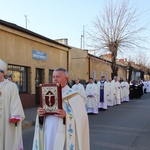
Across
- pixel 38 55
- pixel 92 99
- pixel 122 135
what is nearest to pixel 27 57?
pixel 38 55

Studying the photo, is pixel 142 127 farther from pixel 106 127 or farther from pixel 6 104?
pixel 6 104

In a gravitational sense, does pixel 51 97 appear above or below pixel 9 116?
above

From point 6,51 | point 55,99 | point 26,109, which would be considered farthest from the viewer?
point 26,109

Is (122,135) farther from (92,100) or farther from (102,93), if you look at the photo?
(102,93)

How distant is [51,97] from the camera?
3.73 meters

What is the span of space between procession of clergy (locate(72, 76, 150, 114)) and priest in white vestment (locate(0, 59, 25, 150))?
20.1 feet

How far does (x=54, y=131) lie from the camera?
12.6 ft

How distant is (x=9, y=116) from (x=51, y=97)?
169 centimetres

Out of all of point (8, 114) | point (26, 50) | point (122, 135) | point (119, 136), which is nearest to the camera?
point (8, 114)

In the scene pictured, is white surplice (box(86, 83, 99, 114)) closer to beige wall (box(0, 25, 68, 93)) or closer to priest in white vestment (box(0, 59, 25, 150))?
beige wall (box(0, 25, 68, 93))

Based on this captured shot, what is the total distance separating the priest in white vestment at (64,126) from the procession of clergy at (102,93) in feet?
23.7

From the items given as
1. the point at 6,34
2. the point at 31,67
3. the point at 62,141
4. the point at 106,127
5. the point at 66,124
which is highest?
the point at 6,34

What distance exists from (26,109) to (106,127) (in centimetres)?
636

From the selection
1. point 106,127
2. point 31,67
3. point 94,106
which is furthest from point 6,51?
point 106,127
